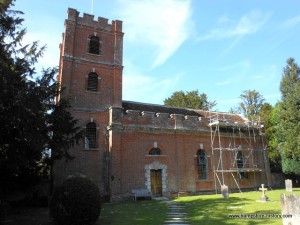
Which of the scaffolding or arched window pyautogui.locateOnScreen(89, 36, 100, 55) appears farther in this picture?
the scaffolding

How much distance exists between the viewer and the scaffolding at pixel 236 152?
26.2 meters

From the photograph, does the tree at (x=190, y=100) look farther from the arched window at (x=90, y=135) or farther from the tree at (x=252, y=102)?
the arched window at (x=90, y=135)

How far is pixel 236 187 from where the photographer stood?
2650 centimetres

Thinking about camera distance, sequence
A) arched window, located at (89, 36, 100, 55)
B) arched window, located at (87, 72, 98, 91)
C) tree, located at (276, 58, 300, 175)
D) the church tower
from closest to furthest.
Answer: the church tower
arched window, located at (87, 72, 98, 91)
arched window, located at (89, 36, 100, 55)
tree, located at (276, 58, 300, 175)

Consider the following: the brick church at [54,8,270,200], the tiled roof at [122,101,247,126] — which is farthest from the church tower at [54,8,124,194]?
the tiled roof at [122,101,247,126]

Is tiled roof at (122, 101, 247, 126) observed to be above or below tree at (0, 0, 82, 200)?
above

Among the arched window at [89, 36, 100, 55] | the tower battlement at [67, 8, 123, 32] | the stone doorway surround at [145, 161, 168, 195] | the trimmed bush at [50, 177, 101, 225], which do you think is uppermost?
the tower battlement at [67, 8, 123, 32]

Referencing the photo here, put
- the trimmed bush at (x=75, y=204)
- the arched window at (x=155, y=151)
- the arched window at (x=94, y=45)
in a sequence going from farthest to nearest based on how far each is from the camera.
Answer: the arched window at (x=94, y=45) < the arched window at (x=155, y=151) < the trimmed bush at (x=75, y=204)

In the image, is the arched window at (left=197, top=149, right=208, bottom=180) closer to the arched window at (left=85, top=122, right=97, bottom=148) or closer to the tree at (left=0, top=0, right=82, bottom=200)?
the arched window at (left=85, top=122, right=97, bottom=148)

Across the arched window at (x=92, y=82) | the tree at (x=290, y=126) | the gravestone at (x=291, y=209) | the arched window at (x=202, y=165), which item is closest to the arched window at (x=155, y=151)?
the arched window at (x=202, y=165)

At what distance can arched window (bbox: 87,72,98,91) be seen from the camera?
24094mm

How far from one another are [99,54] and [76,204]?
1622 cm

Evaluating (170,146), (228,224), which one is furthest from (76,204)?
(170,146)

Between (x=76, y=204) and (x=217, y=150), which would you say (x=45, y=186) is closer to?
(x=76, y=204)
